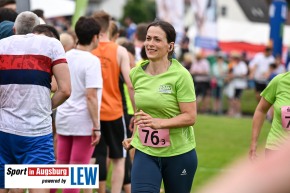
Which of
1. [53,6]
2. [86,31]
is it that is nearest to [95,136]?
[86,31]

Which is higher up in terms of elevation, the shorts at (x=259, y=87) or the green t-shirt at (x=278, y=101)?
the green t-shirt at (x=278, y=101)

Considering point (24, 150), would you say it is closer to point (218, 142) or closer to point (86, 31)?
point (86, 31)

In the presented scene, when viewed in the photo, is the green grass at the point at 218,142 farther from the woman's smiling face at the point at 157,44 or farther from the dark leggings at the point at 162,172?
the woman's smiling face at the point at 157,44

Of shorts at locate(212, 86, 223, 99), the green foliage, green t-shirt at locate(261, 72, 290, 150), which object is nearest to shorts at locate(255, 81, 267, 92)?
shorts at locate(212, 86, 223, 99)

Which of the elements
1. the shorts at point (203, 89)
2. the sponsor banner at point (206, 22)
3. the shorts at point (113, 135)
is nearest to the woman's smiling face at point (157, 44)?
the shorts at point (113, 135)

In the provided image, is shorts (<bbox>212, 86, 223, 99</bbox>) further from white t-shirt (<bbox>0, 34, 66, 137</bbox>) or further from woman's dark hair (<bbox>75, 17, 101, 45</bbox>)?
white t-shirt (<bbox>0, 34, 66, 137</bbox>)

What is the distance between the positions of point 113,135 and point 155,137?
107 inches

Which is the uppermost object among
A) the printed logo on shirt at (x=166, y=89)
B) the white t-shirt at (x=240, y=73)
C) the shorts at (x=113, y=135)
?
the printed logo on shirt at (x=166, y=89)

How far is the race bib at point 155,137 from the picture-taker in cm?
575

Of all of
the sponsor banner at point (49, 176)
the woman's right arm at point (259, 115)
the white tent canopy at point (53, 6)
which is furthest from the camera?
the white tent canopy at point (53, 6)

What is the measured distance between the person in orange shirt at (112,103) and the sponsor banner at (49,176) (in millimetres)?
1659

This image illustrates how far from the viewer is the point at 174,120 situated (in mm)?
5672

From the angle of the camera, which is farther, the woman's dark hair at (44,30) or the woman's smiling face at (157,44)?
the woman's dark hair at (44,30)

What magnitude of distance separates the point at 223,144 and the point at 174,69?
1109 centimetres
